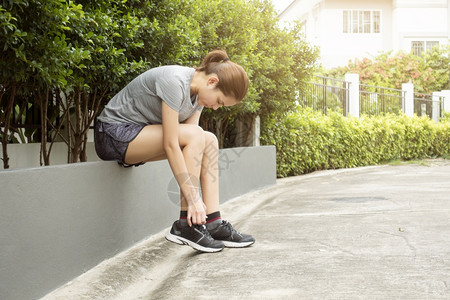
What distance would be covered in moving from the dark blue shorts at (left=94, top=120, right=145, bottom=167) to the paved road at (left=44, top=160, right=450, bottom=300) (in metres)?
0.72

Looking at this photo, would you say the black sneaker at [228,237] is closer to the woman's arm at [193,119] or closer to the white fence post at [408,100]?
the woman's arm at [193,119]

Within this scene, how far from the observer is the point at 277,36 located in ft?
35.9

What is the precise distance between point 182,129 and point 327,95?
44.2 ft

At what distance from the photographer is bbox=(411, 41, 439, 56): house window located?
1334 inches

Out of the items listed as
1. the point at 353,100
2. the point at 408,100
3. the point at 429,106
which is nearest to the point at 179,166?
the point at 353,100

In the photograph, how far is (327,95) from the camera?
57.9ft

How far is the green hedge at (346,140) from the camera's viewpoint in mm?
12945

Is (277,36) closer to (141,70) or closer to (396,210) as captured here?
(396,210)

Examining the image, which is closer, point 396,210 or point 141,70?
point 141,70

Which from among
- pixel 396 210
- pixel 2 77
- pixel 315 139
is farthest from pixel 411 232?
pixel 315 139

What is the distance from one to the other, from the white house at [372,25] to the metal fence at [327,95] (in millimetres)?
12877

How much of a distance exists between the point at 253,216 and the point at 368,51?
27168 millimetres

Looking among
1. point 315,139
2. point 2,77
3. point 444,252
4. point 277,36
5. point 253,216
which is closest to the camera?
point 2,77

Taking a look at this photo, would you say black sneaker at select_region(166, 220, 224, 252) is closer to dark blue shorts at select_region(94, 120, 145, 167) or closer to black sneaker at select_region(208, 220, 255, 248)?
black sneaker at select_region(208, 220, 255, 248)
